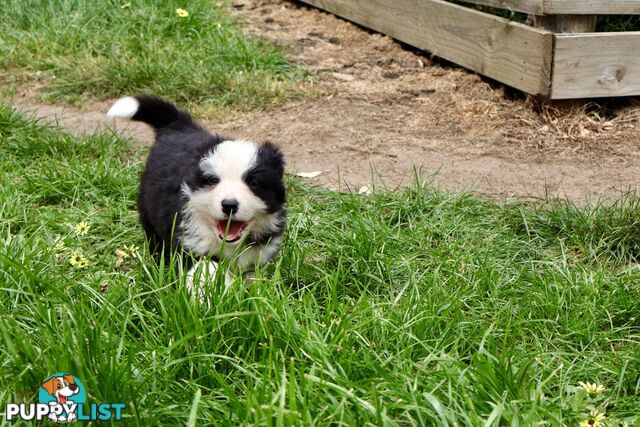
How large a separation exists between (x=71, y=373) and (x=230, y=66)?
4645 mm

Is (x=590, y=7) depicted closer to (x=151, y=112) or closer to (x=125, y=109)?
(x=151, y=112)

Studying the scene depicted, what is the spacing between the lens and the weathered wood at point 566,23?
5605mm

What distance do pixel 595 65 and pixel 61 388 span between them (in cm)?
450

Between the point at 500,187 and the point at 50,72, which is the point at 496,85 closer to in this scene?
the point at 500,187

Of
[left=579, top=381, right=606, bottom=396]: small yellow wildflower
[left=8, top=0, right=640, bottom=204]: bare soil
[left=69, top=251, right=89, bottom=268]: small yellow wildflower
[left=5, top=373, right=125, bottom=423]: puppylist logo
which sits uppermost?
[left=5, top=373, right=125, bottom=423]: puppylist logo

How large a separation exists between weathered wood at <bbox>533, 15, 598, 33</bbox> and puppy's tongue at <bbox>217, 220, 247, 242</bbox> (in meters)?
3.35

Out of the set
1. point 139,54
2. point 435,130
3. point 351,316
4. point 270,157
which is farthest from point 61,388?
point 139,54

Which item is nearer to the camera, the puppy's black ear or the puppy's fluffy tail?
the puppy's black ear

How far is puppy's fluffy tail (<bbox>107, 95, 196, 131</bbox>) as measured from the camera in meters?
3.80

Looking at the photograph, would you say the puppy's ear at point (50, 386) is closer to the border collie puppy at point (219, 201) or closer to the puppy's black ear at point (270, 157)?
the border collie puppy at point (219, 201)

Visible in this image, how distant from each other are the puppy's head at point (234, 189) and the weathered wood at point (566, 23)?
3.14 metres

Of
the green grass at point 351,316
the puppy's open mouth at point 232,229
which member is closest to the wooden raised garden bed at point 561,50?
the green grass at point 351,316

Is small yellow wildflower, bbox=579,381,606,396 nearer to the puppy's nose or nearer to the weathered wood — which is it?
the puppy's nose

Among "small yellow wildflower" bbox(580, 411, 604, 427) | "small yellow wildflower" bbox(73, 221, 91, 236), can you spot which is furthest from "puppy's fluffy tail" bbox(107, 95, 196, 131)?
"small yellow wildflower" bbox(580, 411, 604, 427)
